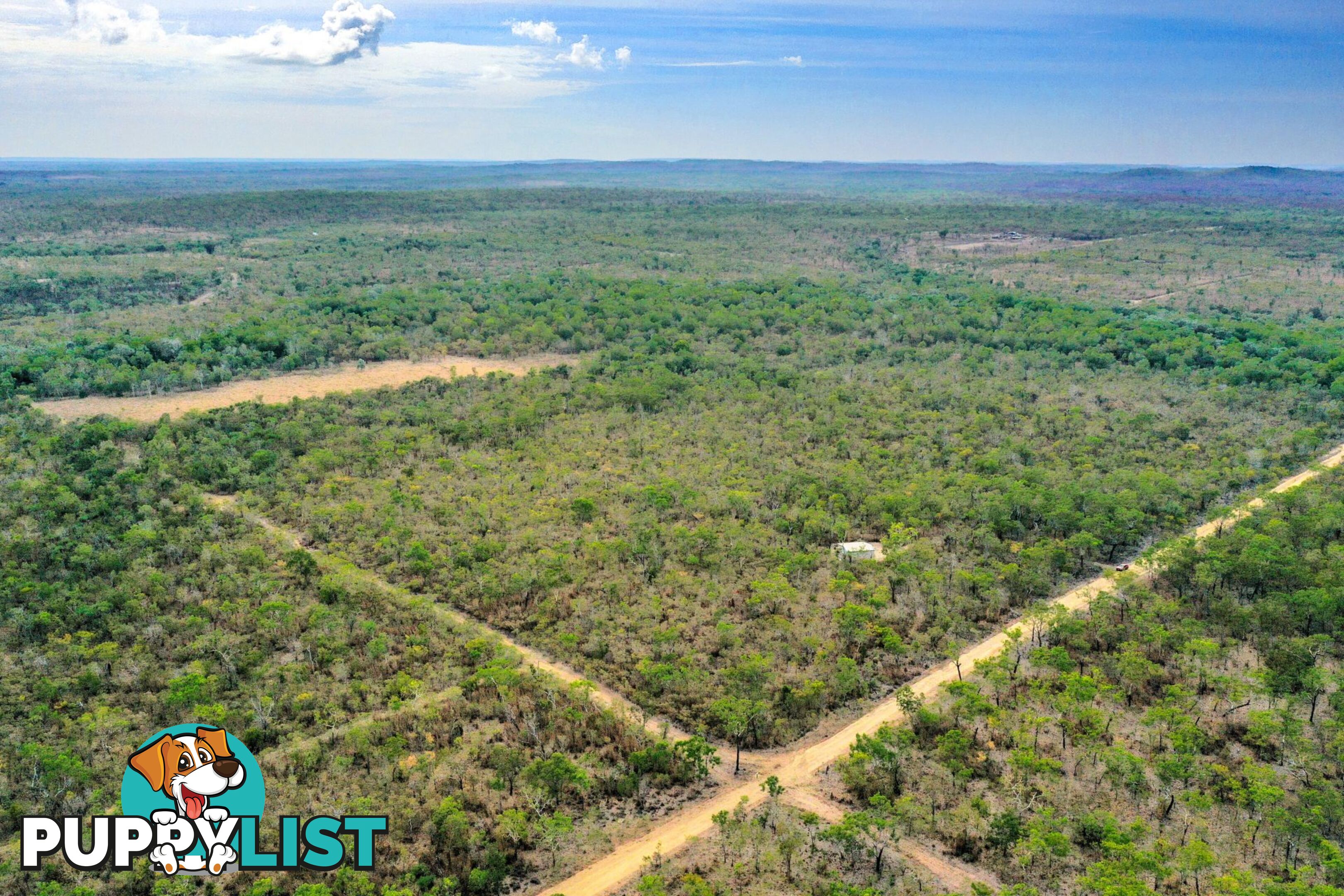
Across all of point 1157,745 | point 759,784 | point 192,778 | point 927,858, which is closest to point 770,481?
point 759,784

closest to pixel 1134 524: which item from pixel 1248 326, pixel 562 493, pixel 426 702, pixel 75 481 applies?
pixel 562 493

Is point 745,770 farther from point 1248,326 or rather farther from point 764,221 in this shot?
point 764,221

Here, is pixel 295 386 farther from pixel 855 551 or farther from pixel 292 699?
pixel 855 551

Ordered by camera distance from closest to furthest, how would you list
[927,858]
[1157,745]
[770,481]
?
[927,858] < [1157,745] < [770,481]

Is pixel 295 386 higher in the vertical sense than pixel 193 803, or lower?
higher

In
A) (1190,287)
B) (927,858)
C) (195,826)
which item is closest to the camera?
(195,826)

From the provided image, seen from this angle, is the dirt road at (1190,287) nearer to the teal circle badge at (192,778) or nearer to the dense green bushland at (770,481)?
the dense green bushland at (770,481)

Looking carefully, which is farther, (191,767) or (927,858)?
(927,858)
